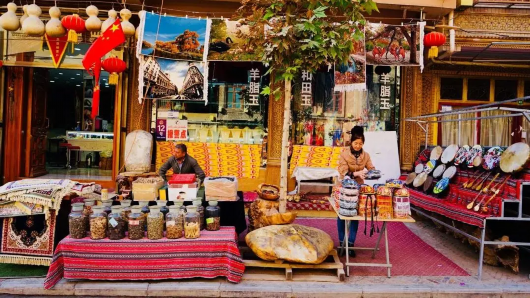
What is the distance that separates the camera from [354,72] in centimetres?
829

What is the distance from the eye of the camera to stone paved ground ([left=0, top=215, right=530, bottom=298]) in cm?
456

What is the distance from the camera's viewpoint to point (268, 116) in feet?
30.9

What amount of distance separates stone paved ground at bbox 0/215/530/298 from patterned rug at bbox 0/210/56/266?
1.08 ft

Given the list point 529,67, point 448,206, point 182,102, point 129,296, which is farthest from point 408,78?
point 129,296

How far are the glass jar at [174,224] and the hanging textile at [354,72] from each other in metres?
4.91

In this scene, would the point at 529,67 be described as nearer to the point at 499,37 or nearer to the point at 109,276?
the point at 499,37

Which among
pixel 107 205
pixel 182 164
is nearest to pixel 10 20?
pixel 182 164

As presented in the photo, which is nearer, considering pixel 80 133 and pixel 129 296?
pixel 129 296

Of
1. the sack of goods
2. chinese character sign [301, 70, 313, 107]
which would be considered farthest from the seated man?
chinese character sign [301, 70, 313, 107]

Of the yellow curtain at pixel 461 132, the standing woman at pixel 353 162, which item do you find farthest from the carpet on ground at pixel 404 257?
the yellow curtain at pixel 461 132

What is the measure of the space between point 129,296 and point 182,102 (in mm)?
5957

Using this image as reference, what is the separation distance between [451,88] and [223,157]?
6.25m

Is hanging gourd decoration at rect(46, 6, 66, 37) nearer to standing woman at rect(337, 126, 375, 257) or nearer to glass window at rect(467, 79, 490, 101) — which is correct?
standing woman at rect(337, 126, 375, 257)

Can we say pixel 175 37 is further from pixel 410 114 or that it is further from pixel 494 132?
pixel 494 132
